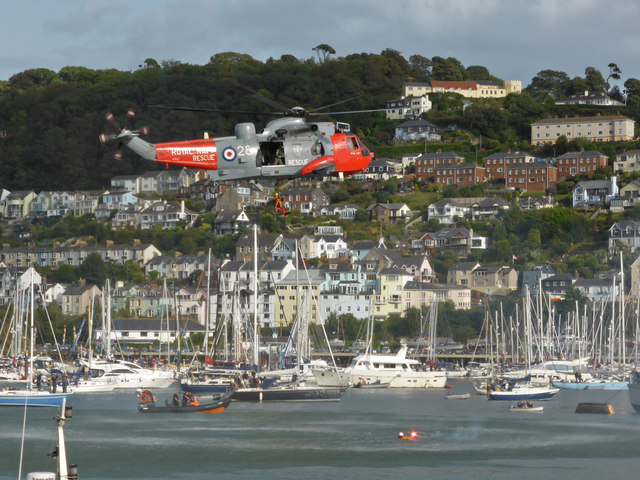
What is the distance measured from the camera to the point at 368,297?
138 m

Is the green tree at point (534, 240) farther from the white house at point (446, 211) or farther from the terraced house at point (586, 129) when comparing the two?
the terraced house at point (586, 129)

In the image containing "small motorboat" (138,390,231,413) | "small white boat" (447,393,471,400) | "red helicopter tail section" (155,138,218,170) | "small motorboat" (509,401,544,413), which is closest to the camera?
"red helicopter tail section" (155,138,218,170)

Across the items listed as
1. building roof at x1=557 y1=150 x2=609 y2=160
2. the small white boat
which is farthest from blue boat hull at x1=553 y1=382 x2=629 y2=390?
building roof at x1=557 y1=150 x2=609 y2=160

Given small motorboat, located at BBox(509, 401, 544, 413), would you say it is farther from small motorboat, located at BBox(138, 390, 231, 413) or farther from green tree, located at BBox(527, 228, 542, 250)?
green tree, located at BBox(527, 228, 542, 250)

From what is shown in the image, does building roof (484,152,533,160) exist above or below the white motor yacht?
above

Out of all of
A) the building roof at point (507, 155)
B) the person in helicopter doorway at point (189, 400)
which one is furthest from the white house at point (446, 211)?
the person in helicopter doorway at point (189, 400)

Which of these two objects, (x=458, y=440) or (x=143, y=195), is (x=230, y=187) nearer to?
(x=143, y=195)

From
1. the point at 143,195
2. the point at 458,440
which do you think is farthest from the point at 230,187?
the point at 458,440

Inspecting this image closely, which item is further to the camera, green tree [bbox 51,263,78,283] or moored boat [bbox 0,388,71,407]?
green tree [bbox 51,263,78,283]

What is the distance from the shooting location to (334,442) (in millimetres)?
58688

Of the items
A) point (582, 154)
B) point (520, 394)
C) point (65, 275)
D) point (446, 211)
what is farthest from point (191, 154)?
point (582, 154)

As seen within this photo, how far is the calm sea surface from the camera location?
50562 millimetres

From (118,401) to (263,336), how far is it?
4723 cm

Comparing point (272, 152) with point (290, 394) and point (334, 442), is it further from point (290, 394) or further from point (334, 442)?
point (290, 394)
